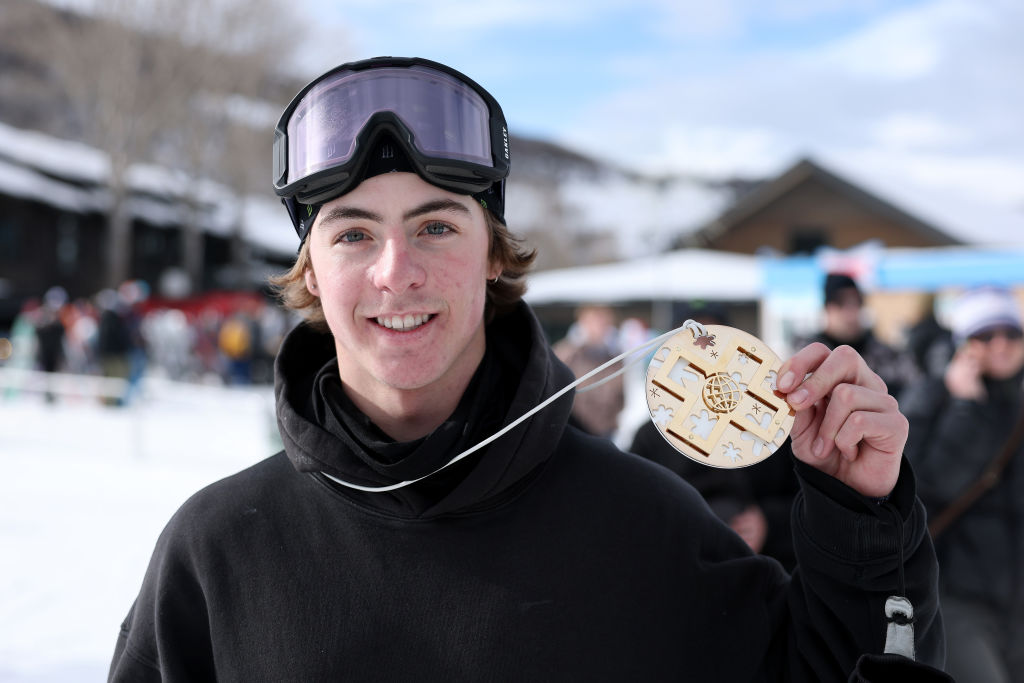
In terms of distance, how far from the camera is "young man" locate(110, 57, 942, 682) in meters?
1.47

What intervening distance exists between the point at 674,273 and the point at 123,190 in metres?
22.6

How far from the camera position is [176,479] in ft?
31.8

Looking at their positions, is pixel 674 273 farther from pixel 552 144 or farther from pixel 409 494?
pixel 552 144

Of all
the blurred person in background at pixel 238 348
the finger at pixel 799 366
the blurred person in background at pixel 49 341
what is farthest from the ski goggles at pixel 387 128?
the blurred person in background at pixel 238 348

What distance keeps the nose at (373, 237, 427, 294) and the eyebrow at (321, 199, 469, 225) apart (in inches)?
2.0

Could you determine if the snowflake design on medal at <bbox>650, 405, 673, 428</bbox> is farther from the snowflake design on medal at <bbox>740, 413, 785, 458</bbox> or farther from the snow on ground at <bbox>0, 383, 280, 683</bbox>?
the snow on ground at <bbox>0, 383, 280, 683</bbox>

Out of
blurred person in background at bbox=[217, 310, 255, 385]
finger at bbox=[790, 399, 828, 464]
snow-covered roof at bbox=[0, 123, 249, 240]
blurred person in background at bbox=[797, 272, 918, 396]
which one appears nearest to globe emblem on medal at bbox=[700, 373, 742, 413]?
finger at bbox=[790, 399, 828, 464]

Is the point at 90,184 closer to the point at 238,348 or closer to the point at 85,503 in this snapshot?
the point at 238,348

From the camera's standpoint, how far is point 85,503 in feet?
27.9

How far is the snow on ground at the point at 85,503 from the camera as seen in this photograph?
5.11 m

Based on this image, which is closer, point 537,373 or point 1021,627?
point 537,373

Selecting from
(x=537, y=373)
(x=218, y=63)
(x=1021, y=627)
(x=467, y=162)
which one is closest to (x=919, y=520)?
(x=537, y=373)

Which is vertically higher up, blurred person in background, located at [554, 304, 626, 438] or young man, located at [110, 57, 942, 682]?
young man, located at [110, 57, 942, 682]

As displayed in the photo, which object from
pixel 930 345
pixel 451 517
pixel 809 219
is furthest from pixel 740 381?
pixel 809 219
